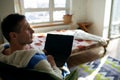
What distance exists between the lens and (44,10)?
404 centimetres

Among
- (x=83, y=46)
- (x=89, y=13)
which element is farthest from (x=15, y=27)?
(x=89, y=13)

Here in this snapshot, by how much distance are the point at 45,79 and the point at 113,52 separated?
2.95 meters

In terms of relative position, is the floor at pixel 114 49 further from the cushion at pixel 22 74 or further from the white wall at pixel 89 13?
the cushion at pixel 22 74

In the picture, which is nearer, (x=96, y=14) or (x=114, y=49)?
(x=114, y=49)

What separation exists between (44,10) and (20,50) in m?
3.25

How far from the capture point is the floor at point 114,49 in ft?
10.8

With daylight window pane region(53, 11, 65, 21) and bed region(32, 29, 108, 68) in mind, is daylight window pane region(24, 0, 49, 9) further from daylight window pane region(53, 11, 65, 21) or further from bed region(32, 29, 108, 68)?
bed region(32, 29, 108, 68)

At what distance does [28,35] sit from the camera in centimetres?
98

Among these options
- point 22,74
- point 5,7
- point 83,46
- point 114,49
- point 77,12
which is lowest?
point 114,49

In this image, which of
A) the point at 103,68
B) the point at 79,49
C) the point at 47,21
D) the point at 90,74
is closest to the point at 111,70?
the point at 103,68

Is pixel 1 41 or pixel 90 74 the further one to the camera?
pixel 1 41

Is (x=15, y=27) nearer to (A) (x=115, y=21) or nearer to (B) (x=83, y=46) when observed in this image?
(B) (x=83, y=46)

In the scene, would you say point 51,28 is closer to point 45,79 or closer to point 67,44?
point 67,44

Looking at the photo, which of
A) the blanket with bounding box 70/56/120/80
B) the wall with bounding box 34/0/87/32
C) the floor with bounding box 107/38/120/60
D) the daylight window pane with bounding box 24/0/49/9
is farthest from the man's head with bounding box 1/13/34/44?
the wall with bounding box 34/0/87/32
